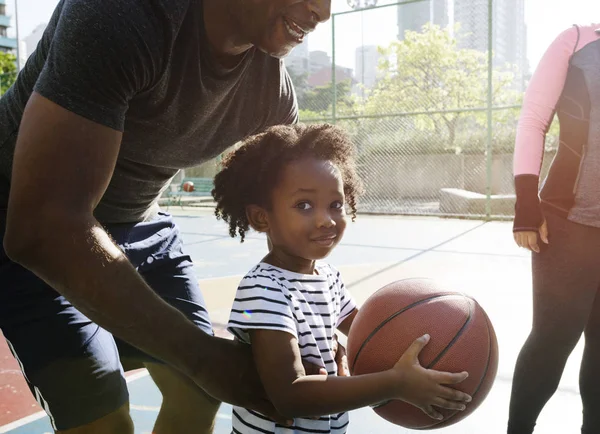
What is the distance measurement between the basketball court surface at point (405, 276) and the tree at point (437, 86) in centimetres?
386

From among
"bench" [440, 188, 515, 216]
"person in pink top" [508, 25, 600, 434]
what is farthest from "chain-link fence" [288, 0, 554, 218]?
"person in pink top" [508, 25, 600, 434]

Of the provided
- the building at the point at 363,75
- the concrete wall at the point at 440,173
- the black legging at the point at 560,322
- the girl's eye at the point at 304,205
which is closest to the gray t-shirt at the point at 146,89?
the girl's eye at the point at 304,205

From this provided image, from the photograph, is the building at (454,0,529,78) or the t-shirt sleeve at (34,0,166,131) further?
the building at (454,0,529,78)

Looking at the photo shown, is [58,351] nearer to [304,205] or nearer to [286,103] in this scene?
[304,205]

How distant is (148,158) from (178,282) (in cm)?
51

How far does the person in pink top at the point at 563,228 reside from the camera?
92.4 inches

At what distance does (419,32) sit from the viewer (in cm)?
1927

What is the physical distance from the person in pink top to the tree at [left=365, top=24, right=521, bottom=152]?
11035 millimetres

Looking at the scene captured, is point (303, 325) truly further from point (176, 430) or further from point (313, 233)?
point (176, 430)

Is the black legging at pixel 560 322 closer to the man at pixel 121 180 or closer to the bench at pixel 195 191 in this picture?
the man at pixel 121 180

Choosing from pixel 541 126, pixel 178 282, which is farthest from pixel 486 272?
pixel 178 282

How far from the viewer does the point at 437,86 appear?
14.9 meters

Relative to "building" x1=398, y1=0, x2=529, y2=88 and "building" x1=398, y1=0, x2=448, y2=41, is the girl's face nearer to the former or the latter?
"building" x1=398, y1=0, x2=529, y2=88

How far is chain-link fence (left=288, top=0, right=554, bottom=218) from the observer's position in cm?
1247
